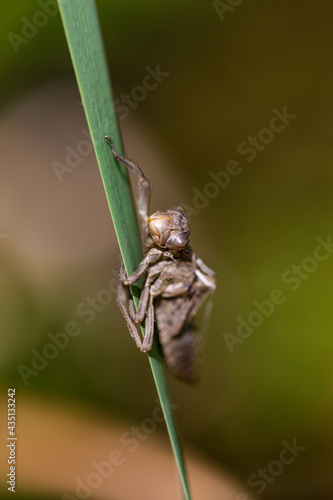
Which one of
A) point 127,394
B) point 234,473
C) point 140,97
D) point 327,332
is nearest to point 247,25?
point 140,97

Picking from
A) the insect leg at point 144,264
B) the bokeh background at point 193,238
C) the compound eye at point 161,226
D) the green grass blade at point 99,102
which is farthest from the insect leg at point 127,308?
the bokeh background at point 193,238

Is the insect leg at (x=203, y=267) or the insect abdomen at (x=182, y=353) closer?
the insect abdomen at (x=182, y=353)

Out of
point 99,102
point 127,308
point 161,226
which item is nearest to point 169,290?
point 127,308

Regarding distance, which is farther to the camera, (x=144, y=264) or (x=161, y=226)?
(x=161, y=226)

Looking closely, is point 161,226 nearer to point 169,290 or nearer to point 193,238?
point 169,290

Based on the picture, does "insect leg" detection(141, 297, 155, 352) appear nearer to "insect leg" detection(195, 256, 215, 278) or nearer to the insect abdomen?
the insect abdomen

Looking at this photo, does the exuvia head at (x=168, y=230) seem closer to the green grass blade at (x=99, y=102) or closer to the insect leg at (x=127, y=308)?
the insect leg at (x=127, y=308)

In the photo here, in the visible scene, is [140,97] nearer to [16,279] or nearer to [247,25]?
[247,25]
